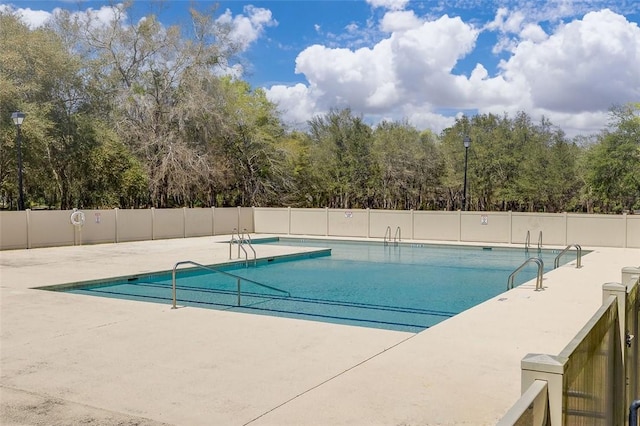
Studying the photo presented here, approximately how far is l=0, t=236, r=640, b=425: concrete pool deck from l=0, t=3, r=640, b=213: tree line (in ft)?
63.0

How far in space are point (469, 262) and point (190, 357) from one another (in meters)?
14.7

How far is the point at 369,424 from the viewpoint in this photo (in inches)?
179

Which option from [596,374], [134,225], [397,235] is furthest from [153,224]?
[596,374]

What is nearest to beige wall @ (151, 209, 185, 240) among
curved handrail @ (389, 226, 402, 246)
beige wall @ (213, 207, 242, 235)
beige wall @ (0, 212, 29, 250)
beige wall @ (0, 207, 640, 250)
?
beige wall @ (0, 207, 640, 250)

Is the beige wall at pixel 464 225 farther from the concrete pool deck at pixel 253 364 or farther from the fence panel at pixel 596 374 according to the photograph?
the fence panel at pixel 596 374

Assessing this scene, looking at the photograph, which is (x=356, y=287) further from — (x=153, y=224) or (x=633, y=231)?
(x=633, y=231)

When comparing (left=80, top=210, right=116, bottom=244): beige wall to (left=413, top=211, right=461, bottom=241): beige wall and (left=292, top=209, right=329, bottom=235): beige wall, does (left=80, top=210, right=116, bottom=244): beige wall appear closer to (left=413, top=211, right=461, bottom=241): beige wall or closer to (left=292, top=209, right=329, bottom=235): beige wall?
(left=292, top=209, right=329, bottom=235): beige wall

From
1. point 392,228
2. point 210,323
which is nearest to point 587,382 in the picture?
point 210,323

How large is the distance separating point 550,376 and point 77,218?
71.2 ft

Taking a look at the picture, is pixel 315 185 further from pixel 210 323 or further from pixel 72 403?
pixel 72 403

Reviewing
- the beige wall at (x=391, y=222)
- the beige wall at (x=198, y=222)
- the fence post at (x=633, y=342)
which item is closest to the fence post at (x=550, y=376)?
the fence post at (x=633, y=342)

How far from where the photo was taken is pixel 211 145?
3494 centimetres

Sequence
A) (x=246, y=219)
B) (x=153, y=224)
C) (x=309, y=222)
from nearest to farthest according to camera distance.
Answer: (x=153, y=224)
(x=309, y=222)
(x=246, y=219)

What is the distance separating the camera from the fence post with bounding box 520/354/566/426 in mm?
2426
